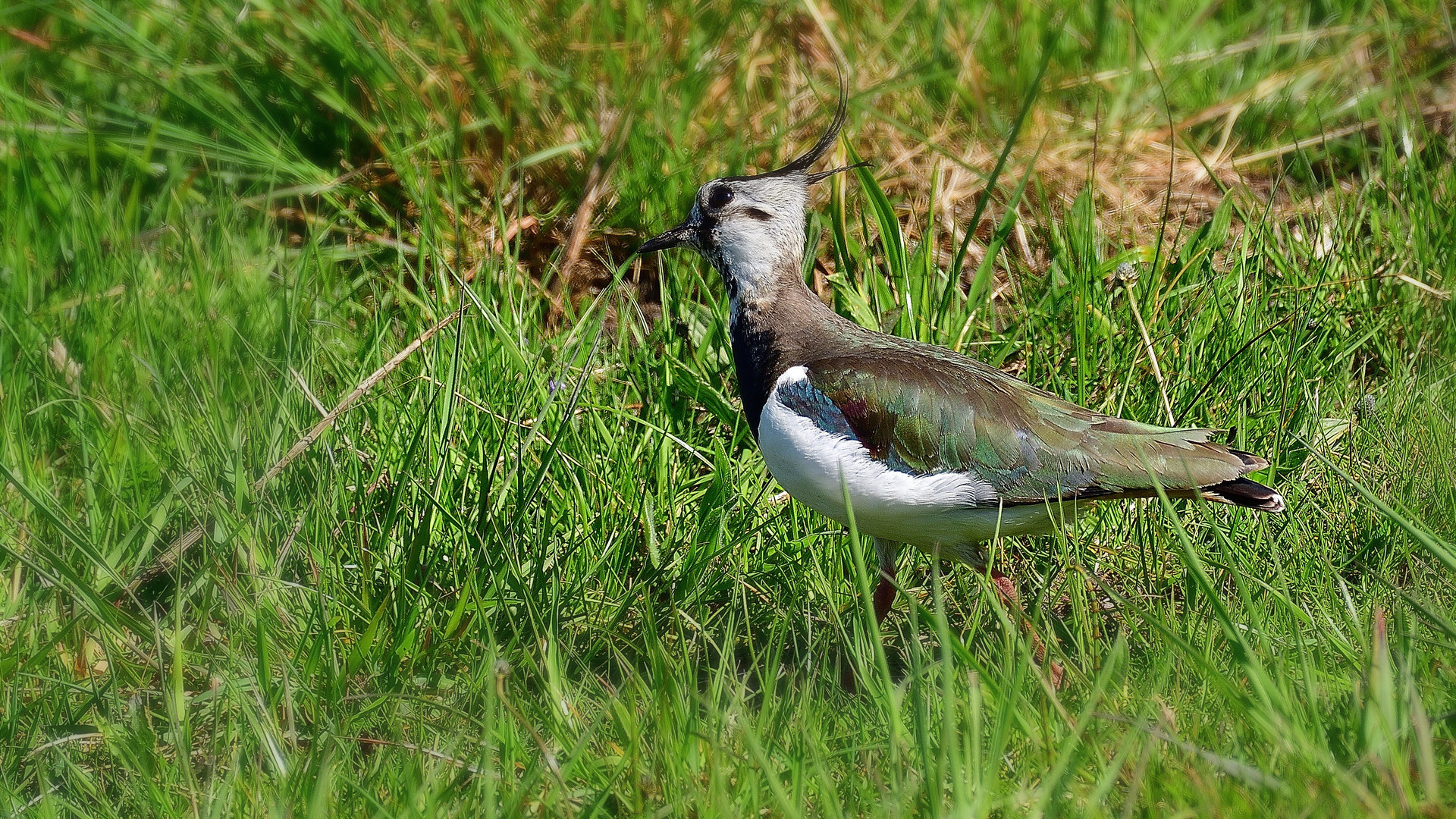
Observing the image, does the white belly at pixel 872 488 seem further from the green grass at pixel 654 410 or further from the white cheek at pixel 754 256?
the white cheek at pixel 754 256

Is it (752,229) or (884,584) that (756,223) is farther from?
(884,584)

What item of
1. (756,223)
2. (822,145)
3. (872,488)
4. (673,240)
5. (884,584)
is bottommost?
(884,584)

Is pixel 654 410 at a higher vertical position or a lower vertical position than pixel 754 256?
lower

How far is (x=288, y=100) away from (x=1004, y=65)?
9.75 feet

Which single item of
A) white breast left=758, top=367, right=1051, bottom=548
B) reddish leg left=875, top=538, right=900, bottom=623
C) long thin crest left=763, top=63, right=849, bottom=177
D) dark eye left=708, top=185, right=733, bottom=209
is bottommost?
reddish leg left=875, top=538, right=900, bottom=623

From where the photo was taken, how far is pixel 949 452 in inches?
138

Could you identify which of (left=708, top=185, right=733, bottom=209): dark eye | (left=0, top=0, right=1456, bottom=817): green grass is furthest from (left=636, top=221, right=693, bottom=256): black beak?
(left=0, top=0, right=1456, bottom=817): green grass

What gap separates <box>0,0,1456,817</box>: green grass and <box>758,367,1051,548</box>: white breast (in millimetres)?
233

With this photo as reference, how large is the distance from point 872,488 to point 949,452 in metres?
0.24

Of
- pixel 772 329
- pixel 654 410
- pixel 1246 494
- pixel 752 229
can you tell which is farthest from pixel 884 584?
pixel 752 229

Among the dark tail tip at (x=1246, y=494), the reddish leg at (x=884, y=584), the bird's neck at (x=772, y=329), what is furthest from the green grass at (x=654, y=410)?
the bird's neck at (x=772, y=329)

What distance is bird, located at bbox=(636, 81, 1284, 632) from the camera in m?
3.39

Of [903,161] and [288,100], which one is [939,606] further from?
[288,100]

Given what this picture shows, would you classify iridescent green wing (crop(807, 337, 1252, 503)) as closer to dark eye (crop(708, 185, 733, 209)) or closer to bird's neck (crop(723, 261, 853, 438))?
bird's neck (crop(723, 261, 853, 438))
